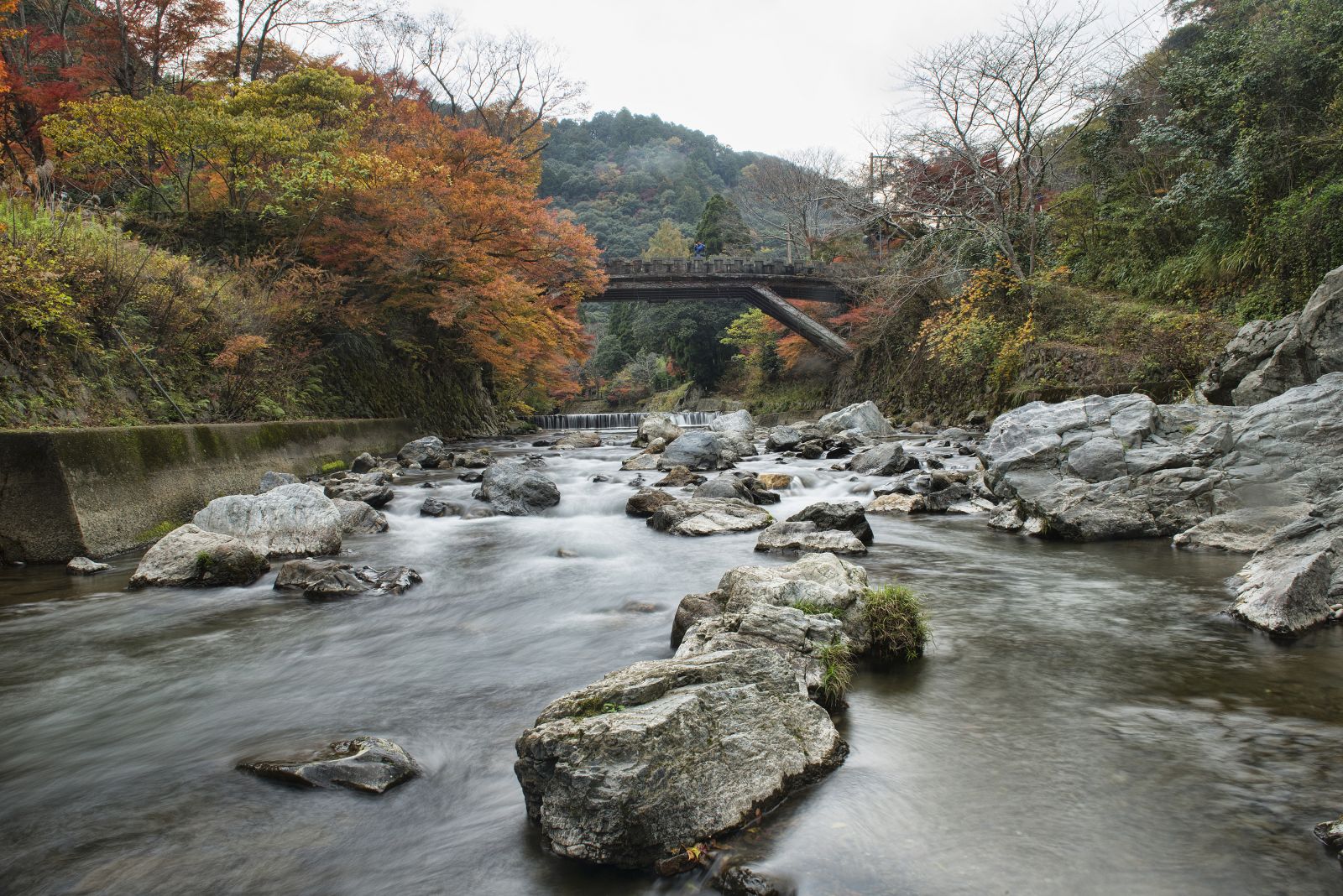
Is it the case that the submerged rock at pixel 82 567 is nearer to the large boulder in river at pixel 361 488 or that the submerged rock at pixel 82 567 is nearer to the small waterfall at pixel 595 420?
the large boulder in river at pixel 361 488

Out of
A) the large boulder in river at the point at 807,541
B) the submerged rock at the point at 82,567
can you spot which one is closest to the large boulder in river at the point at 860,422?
the large boulder in river at the point at 807,541

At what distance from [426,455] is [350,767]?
11701mm

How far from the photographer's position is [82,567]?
573 centimetres

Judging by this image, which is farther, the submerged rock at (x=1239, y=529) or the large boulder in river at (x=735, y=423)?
the large boulder in river at (x=735, y=423)

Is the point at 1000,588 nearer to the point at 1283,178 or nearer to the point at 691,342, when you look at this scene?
the point at 1283,178

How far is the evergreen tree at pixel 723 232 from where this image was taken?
41906 millimetres

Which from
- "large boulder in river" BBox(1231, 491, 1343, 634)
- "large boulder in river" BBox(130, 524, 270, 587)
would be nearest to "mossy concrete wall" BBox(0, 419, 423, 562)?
"large boulder in river" BBox(130, 524, 270, 587)

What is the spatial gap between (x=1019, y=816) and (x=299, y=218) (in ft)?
53.5

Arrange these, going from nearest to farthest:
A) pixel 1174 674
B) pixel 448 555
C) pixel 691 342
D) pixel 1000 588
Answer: pixel 1174 674 → pixel 1000 588 → pixel 448 555 → pixel 691 342

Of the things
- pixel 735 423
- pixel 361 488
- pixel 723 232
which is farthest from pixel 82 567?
pixel 723 232

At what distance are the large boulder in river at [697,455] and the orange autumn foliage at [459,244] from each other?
5569 mm

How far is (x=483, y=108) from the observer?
3039 cm

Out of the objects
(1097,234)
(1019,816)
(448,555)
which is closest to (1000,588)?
(1019,816)

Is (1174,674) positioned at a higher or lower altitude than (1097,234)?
lower
